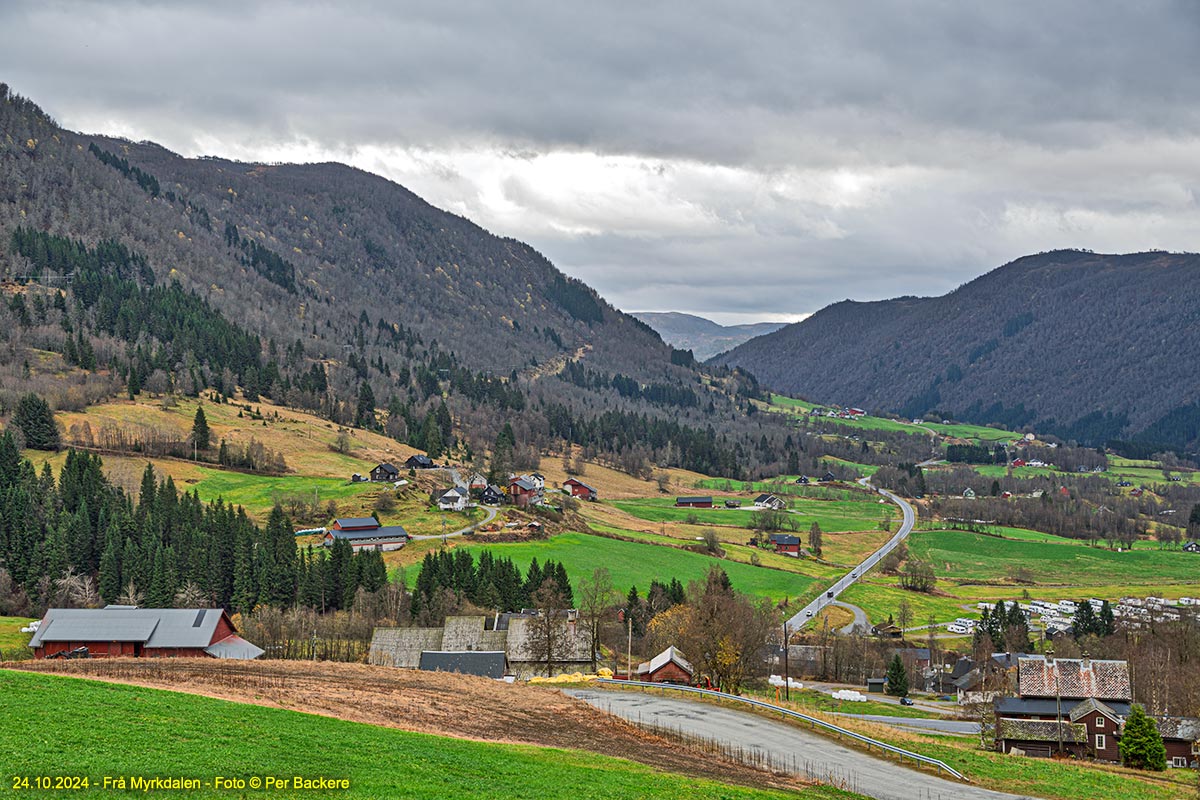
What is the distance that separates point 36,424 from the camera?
142 m

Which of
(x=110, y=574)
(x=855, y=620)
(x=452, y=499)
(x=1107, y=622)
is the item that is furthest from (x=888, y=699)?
(x=452, y=499)

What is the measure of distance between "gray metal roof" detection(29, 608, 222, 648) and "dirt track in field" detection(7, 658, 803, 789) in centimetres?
2003

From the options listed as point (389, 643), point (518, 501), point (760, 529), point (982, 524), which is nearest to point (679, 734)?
point (389, 643)

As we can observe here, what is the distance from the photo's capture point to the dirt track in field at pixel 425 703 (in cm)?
4253

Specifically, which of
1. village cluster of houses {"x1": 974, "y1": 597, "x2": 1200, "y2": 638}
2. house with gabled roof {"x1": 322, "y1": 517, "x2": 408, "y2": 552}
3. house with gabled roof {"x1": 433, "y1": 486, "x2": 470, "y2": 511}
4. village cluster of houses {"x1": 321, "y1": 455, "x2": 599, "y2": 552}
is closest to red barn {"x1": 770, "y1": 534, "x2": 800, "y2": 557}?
village cluster of houses {"x1": 974, "y1": 597, "x2": 1200, "y2": 638}

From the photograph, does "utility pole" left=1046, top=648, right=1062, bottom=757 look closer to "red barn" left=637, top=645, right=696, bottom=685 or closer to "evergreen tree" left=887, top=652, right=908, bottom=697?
"evergreen tree" left=887, top=652, right=908, bottom=697

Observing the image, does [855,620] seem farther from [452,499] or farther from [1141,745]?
[1141,745]

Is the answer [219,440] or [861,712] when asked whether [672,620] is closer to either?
[861,712]

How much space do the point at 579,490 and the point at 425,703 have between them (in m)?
146

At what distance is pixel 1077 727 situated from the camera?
207 ft

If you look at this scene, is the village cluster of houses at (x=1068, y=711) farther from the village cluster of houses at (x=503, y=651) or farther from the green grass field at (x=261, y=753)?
the green grass field at (x=261, y=753)

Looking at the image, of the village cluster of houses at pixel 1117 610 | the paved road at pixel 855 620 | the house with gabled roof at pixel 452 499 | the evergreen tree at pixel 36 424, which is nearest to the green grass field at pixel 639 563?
the paved road at pixel 855 620

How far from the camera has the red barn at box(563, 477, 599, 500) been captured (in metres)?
193

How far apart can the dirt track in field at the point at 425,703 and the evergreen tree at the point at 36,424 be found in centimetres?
10031
